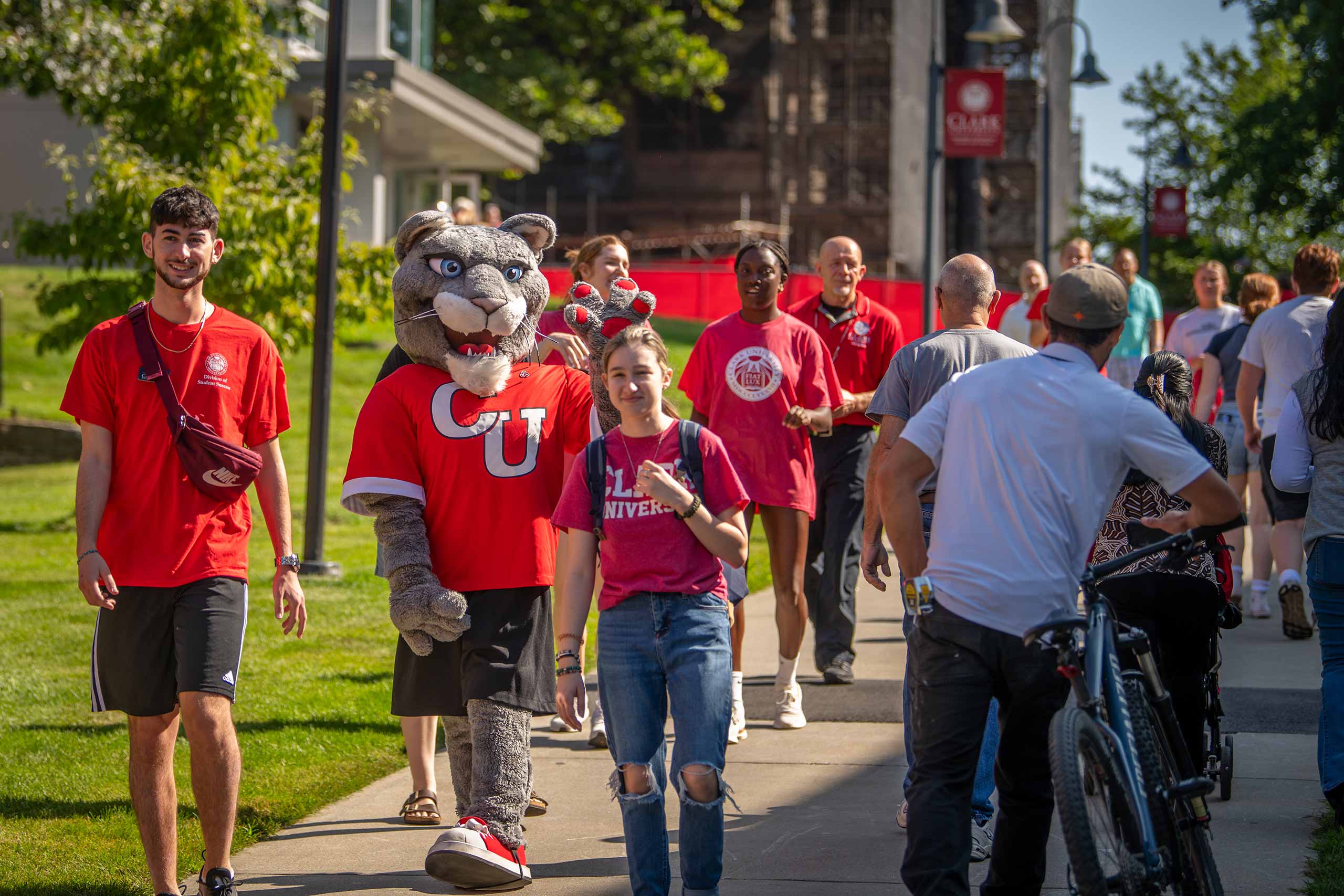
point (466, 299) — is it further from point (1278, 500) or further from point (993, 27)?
point (993, 27)

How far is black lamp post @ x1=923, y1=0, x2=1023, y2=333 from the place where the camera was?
15195mm

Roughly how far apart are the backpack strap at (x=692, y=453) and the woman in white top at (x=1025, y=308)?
8090mm

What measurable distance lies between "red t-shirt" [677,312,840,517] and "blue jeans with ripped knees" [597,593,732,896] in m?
2.59

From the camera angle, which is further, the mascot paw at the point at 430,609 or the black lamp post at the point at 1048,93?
the black lamp post at the point at 1048,93

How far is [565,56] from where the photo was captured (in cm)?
3950

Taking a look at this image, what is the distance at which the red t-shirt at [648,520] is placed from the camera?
14.6 ft

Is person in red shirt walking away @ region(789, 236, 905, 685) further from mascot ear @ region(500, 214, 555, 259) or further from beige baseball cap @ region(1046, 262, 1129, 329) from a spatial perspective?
beige baseball cap @ region(1046, 262, 1129, 329)

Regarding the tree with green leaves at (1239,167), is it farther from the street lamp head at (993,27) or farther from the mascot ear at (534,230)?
the mascot ear at (534,230)

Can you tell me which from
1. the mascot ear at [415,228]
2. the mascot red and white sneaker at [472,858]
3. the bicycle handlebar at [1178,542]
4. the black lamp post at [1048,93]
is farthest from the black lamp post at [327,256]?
the black lamp post at [1048,93]

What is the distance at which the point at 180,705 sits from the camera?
4746mm

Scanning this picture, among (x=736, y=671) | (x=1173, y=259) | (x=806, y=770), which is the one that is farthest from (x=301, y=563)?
(x=1173, y=259)

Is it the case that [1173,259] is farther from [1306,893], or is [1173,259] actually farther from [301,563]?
[1306,893]

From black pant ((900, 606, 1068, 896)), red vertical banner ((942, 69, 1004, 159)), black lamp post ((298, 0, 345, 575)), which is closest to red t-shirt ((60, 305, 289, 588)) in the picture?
black pant ((900, 606, 1068, 896))

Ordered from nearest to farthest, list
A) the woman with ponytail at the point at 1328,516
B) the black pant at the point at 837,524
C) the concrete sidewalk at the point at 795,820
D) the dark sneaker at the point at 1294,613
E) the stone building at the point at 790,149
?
the concrete sidewalk at the point at 795,820
the woman with ponytail at the point at 1328,516
the black pant at the point at 837,524
the dark sneaker at the point at 1294,613
the stone building at the point at 790,149
